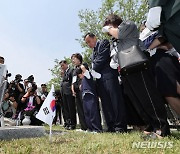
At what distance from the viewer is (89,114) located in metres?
4.90

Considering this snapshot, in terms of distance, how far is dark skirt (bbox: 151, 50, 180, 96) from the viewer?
3236mm

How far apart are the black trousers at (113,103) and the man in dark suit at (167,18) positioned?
6.01ft

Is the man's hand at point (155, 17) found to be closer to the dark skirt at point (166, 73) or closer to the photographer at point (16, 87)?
the dark skirt at point (166, 73)

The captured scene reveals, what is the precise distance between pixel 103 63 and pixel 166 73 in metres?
1.59

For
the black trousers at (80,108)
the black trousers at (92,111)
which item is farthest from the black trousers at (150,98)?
the black trousers at (80,108)

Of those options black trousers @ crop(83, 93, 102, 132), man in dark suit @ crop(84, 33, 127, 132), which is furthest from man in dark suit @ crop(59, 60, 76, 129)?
man in dark suit @ crop(84, 33, 127, 132)

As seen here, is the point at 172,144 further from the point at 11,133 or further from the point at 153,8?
the point at 11,133

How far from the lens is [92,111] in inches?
191

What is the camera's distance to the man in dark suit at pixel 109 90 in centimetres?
442

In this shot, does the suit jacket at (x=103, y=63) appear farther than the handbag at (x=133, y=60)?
Yes

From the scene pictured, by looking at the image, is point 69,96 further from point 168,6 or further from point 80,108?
point 168,6

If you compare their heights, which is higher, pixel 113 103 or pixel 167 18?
pixel 167 18

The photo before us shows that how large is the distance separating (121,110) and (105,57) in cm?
91

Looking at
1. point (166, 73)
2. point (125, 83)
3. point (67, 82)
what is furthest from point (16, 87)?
point (166, 73)
